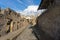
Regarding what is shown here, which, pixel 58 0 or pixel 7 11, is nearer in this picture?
pixel 58 0

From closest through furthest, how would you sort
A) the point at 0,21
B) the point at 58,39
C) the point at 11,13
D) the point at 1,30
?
1. the point at 58,39
2. the point at 1,30
3. the point at 0,21
4. the point at 11,13

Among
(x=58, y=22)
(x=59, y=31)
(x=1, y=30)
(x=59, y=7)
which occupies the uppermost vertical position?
(x=59, y=7)

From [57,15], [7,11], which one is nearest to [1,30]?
[7,11]

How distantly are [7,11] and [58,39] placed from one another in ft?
41.3

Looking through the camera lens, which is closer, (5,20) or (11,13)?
(5,20)

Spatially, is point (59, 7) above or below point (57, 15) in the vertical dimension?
above

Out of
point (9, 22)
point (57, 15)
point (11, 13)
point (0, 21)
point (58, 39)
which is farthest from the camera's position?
point (11, 13)

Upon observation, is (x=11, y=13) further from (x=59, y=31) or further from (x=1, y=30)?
(x=59, y=31)

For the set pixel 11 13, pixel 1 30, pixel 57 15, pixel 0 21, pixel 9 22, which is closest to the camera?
pixel 57 15

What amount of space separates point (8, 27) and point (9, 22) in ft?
2.25

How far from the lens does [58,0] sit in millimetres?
3812

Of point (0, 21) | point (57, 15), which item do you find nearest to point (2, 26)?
point (0, 21)

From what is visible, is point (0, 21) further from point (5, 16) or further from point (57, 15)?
point (57, 15)

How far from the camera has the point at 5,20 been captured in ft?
46.0
